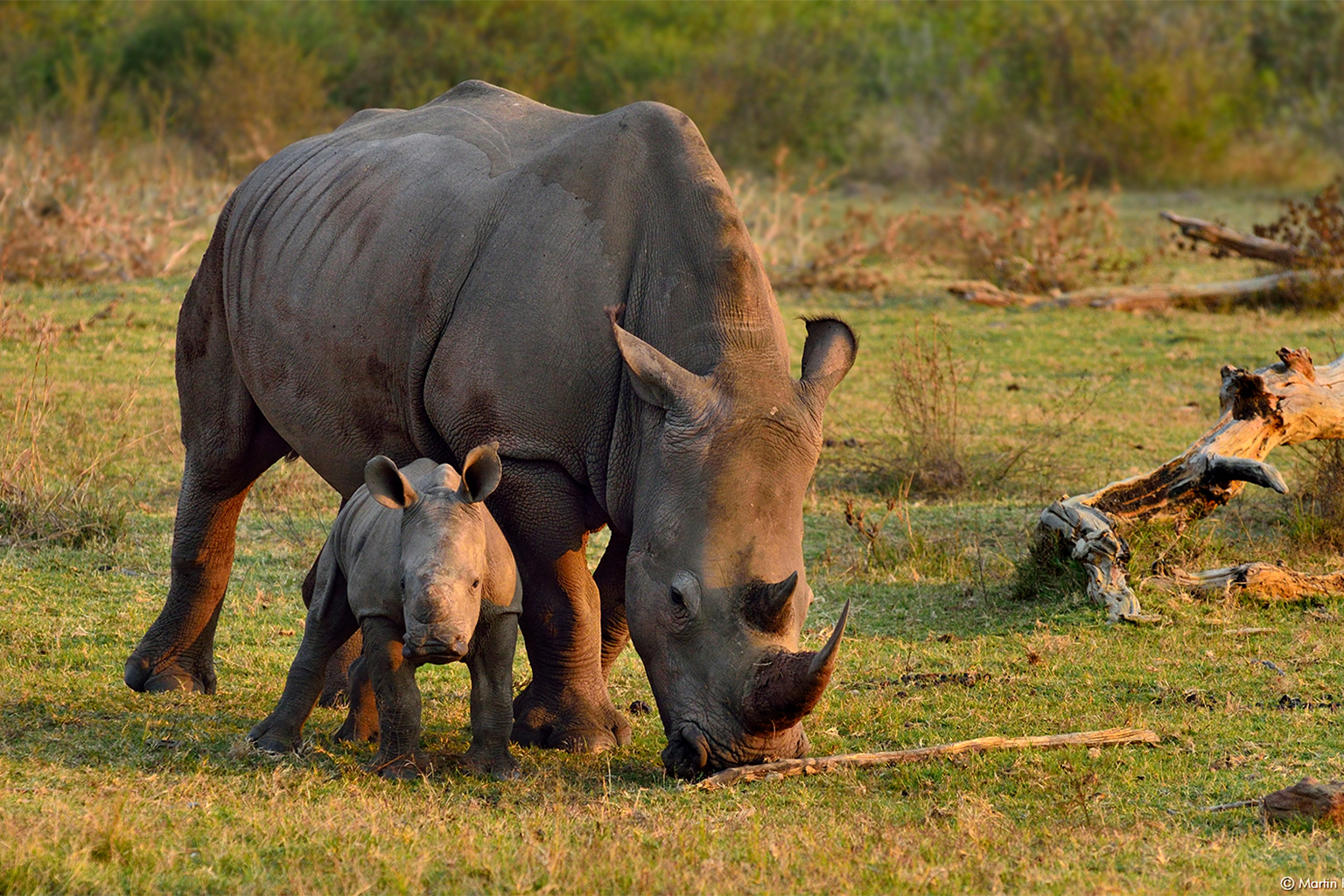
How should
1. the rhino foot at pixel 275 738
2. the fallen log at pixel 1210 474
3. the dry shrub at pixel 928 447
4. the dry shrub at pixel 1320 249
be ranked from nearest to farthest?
1. the rhino foot at pixel 275 738
2. the fallen log at pixel 1210 474
3. the dry shrub at pixel 928 447
4. the dry shrub at pixel 1320 249

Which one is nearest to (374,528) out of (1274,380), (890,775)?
(890,775)

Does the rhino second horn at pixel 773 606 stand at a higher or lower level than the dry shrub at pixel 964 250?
higher

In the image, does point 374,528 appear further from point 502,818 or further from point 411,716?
point 502,818

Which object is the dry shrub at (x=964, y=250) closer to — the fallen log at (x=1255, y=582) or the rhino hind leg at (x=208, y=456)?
the fallen log at (x=1255, y=582)

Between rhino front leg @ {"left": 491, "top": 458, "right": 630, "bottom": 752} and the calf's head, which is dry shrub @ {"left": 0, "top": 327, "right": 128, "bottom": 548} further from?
the calf's head

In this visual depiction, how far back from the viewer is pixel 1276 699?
611 centimetres

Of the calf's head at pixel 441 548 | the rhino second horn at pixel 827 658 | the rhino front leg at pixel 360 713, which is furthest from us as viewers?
the rhino front leg at pixel 360 713

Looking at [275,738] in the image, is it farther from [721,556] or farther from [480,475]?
[721,556]

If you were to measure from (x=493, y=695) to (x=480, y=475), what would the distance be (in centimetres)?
66

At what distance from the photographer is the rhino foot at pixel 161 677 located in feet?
20.3

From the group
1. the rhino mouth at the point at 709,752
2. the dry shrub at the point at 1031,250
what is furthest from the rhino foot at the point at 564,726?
the dry shrub at the point at 1031,250

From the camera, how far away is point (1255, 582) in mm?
7531

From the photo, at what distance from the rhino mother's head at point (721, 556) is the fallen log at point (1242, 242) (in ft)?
41.9

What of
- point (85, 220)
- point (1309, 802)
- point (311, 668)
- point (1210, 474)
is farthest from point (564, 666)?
point (85, 220)
